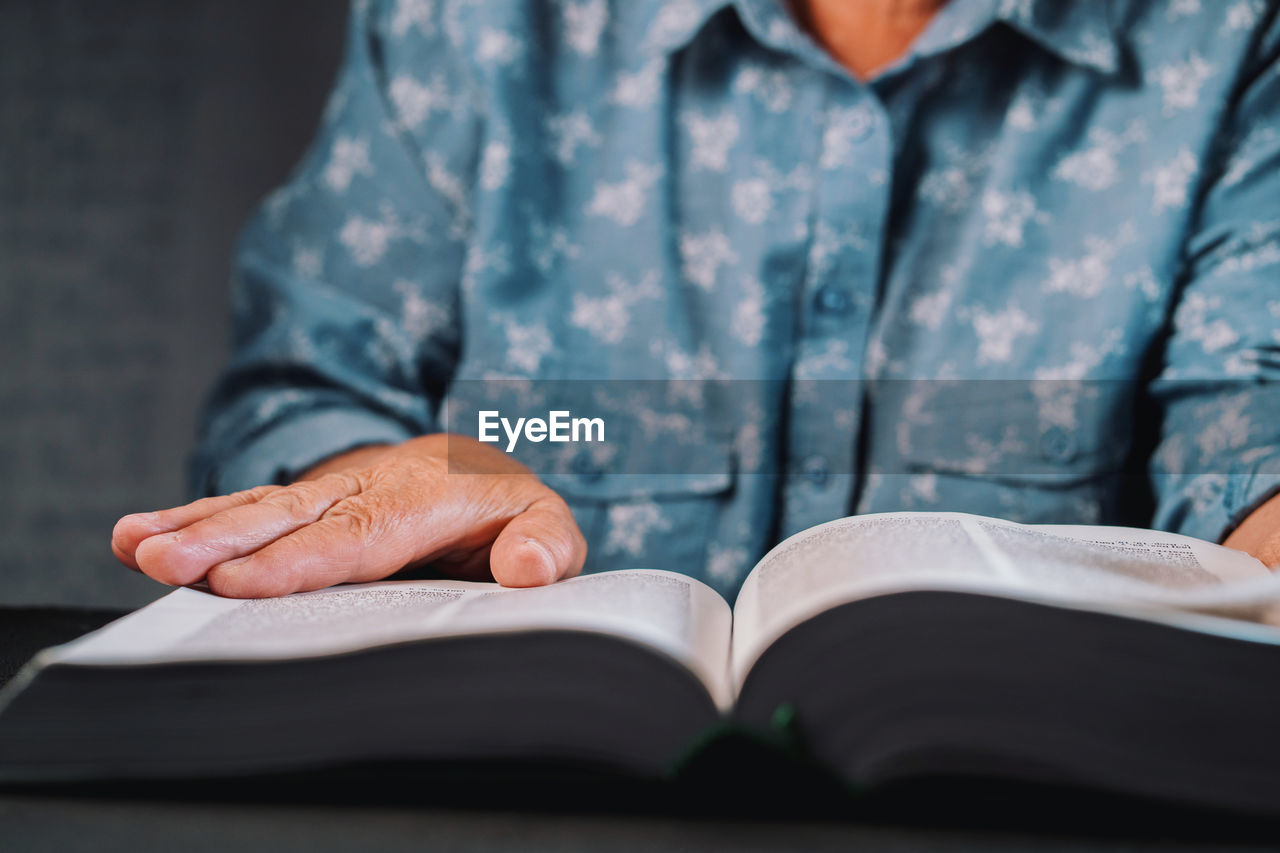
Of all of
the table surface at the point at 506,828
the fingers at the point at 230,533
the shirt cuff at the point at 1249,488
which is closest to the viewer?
the table surface at the point at 506,828

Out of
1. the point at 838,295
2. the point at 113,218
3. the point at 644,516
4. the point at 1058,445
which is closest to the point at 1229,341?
the point at 1058,445

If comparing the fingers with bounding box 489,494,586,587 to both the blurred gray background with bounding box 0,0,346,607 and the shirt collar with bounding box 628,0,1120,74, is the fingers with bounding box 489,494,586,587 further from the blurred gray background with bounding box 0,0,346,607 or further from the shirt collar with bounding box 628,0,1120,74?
the blurred gray background with bounding box 0,0,346,607

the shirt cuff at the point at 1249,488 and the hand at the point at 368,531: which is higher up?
the hand at the point at 368,531

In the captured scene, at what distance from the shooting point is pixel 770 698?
11.3 inches

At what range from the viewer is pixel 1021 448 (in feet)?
2.34

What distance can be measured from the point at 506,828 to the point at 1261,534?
0.50 metres

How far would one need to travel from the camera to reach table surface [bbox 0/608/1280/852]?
24 centimetres

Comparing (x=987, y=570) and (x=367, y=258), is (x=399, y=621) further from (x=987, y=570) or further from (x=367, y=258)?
(x=367, y=258)

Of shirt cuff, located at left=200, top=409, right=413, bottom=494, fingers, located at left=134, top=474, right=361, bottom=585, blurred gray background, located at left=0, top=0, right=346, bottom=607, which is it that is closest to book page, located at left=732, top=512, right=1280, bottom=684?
fingers, located at left=134, top=474, right=361, bottom=585

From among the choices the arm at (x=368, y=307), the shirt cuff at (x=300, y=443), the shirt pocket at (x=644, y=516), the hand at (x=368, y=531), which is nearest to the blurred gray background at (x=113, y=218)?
the arm at (x=368, y=307)

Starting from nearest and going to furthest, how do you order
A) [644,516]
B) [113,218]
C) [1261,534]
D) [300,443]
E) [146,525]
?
[146,525] < [1261,534] < [300,443] < [644,516] < [113,218]

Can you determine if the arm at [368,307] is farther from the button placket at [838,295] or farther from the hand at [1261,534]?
the hand at [1261,534]

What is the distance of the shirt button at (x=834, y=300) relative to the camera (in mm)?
712

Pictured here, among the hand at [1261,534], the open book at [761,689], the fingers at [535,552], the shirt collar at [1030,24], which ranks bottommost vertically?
the hand at [1261,534]
